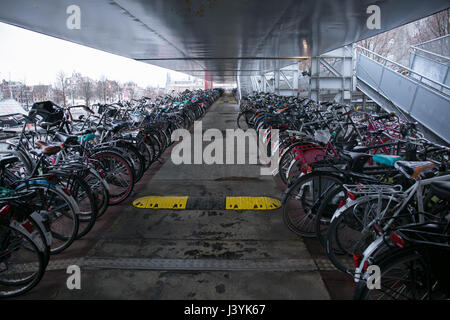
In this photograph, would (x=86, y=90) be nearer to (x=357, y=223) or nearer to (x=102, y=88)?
(x=102, y=88)

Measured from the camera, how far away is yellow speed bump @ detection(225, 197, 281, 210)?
361 cm

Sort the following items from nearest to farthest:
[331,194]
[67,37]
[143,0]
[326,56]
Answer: [331,194] < [143,0] < [67,37] < [326,56]

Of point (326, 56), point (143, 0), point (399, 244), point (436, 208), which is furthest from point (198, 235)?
point (326, 56)


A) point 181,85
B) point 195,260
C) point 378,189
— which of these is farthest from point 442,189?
point 181,85

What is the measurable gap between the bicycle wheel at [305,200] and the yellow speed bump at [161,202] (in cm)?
136

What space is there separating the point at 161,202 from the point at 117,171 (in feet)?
2.31

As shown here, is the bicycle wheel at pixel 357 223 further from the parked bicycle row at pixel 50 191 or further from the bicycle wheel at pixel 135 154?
the bicycle wheel at pixel 135 154

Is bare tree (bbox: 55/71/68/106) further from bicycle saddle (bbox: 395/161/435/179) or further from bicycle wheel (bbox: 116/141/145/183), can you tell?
bicycle saddle (bbox: 395/161/435/179)

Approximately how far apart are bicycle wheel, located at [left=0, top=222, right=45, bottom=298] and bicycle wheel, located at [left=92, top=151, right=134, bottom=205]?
1450 mm

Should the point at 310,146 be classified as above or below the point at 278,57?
below

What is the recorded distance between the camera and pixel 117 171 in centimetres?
375

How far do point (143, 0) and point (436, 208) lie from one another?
4.75 metres

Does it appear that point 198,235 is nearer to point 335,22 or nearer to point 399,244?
point 399,244

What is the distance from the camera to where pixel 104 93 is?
781cm
